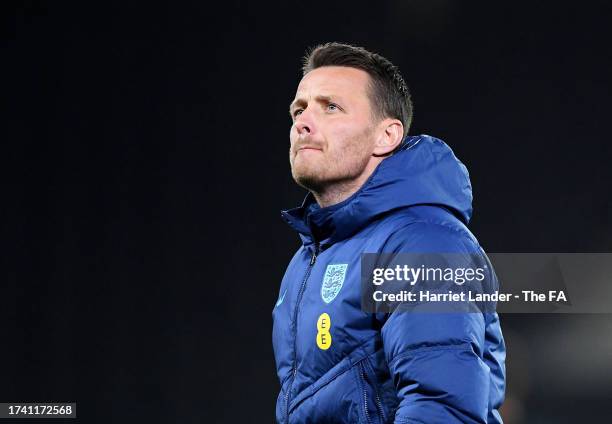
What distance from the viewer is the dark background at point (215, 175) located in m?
2.90

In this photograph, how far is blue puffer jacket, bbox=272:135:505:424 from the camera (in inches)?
36.9

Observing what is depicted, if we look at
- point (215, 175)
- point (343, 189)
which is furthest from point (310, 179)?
point (215, 175)

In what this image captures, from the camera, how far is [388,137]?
1.29m

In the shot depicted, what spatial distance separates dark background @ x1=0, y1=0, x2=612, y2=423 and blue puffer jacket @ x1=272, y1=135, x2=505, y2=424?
5.80 ft

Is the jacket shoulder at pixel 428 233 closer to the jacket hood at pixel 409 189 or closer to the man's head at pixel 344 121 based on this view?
the jacket hood at pixel 409 189

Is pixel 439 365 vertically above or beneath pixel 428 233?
beneath

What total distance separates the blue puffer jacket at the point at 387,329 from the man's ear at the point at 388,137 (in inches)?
1.8

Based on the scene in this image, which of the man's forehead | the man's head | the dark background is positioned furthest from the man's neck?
the dark background

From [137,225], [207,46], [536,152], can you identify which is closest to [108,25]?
[207,46]

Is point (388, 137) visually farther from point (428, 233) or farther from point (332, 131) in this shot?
point (428, 233)

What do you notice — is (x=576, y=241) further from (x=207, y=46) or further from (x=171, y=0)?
(x=171, y=0)

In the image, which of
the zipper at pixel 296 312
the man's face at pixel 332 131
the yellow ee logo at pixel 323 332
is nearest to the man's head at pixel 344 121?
the man's face at pixel 332 131

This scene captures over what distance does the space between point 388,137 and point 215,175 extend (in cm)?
188

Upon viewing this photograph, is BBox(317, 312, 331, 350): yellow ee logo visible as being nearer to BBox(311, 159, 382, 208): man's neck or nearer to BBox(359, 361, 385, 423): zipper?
BBox(359, 361, 385, 423): zipper
